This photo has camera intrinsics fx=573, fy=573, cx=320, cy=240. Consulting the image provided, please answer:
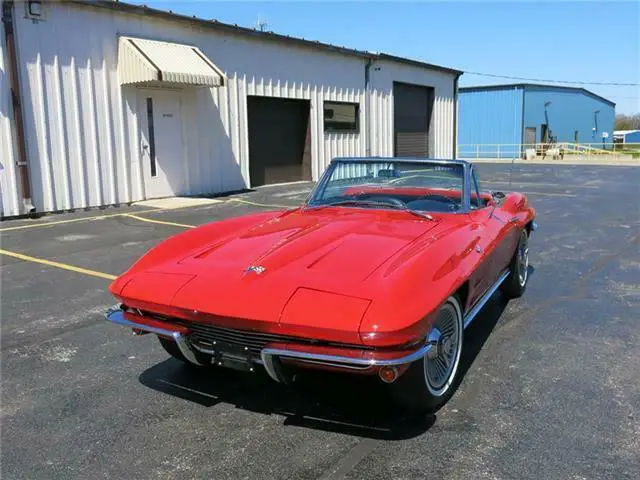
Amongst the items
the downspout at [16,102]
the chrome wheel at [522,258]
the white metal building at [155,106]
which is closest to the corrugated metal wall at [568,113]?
the white metal building at [155,106]

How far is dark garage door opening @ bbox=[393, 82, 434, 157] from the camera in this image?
70.1 feet

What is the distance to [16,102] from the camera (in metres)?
10.1

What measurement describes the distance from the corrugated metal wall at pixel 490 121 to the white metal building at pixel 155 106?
88.1 ft

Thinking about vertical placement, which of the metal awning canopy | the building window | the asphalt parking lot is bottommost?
the asphalt parking lot

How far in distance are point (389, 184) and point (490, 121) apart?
4202cm

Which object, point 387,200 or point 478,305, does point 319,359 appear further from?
point 387,200

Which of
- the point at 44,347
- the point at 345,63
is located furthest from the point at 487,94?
the point at 44,347

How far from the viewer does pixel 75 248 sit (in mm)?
7613

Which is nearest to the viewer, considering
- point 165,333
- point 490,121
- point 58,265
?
point 165,333

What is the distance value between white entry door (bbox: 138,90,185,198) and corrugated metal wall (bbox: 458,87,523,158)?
33739 mm

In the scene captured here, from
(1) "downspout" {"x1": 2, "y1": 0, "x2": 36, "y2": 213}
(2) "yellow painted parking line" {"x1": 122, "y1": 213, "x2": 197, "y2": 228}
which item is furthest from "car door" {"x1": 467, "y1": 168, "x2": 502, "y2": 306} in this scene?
(1) "downspout" {"x1": 2, "y1": 0, "x2": 36, "y2": 213}

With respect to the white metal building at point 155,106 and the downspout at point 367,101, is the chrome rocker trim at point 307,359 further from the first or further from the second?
the downspout at point 367,101

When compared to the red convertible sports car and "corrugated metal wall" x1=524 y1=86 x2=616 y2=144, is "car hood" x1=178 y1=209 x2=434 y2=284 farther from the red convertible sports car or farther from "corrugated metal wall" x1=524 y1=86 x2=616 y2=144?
"corrugated metal wall" x1=524 y1=86 x2=616 y2=144

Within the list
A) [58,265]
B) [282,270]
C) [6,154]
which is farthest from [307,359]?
[6,154]
